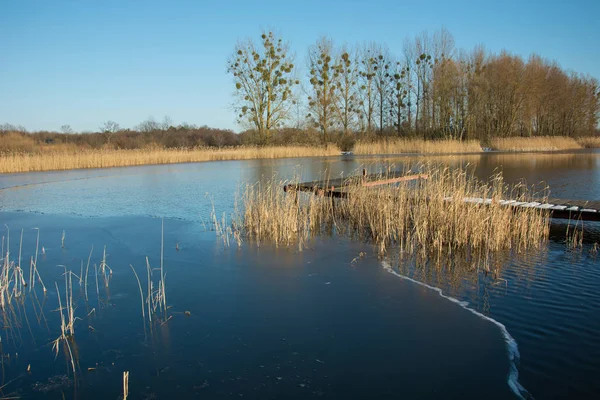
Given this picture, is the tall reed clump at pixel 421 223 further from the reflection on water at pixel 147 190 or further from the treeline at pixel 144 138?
the treeline at pixel 144 138

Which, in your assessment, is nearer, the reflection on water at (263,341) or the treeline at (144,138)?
the reflection on water at (263,341)

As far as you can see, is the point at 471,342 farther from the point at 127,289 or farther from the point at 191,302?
the point at 127,289

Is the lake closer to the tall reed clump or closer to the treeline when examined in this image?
the tall reed clump

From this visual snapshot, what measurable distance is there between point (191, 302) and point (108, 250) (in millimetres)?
2294

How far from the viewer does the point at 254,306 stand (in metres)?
3.90

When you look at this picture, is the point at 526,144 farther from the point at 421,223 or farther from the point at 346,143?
the point at 421,223

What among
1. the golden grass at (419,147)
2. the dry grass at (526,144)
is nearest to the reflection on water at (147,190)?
the golden grass at (419,147)

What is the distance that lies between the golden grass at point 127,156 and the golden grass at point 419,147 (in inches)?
73.8

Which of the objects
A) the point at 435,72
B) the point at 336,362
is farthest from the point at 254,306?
the point at 435,72

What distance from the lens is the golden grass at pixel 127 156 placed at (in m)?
17.7

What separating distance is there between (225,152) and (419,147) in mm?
11168

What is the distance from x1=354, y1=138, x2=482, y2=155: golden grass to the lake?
20.1 meters

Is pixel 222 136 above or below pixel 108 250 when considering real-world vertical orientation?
above

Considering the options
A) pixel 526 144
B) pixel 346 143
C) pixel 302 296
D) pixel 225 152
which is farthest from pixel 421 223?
pixel 526 144
